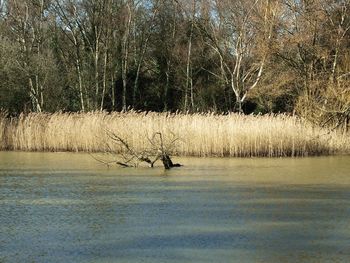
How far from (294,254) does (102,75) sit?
63.2 ft

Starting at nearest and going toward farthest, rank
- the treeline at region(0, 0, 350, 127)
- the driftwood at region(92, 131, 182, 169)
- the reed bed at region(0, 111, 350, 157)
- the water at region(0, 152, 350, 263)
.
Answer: the water at region(0, 152, 350, 263), the driftwood at region(92, 131, 182, 169), the reed bed at region(0, 111, 350, 157), the treeline at region(0, 0, 350, 127)

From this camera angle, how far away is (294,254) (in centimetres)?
454

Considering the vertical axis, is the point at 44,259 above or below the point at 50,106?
below

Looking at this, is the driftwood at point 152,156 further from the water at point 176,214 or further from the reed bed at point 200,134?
Result: the reed bed at point 200,134

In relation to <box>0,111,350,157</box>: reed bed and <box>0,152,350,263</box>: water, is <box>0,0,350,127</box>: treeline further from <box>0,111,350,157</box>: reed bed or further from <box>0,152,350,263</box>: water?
<box>0,152,350,263</box>: water

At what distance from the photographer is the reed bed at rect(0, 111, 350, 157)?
1220 centimetres

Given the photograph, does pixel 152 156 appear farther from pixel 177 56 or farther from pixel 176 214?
pixel 177 56

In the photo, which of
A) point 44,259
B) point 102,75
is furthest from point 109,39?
point 44,259

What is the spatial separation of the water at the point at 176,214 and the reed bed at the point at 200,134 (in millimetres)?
2073

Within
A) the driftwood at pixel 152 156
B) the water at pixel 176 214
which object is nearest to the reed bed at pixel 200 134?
the driftwood at pixel 152 156

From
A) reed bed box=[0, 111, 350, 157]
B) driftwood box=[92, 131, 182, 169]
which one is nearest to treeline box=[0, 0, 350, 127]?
reed bed box=[0, 111, 350, 157]

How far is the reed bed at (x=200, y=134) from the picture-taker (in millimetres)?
12203

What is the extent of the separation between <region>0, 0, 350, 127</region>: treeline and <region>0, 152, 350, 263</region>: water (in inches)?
230

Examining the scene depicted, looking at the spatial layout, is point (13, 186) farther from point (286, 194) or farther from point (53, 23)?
point (53, 23)
